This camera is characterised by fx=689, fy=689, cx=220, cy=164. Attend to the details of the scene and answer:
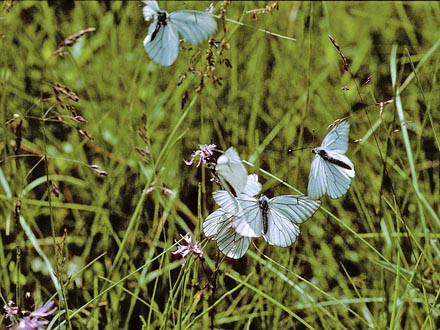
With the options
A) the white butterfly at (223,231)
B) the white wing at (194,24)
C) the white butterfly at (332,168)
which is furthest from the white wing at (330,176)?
the white wing at (194,24)

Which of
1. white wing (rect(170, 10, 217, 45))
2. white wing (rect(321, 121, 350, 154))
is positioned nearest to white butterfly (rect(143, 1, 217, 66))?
white wing (rect(170, 10, 217, 45))

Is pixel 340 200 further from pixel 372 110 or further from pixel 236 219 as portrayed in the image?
pixel 236 219

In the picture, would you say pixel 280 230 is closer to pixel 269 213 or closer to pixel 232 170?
pixel 269 213

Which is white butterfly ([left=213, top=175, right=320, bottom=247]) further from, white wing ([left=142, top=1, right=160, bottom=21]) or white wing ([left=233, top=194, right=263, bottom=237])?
white wing ([left=142, top=1, right=160, bottom=21])

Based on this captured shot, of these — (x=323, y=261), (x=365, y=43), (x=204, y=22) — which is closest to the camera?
(x=204, y=22)

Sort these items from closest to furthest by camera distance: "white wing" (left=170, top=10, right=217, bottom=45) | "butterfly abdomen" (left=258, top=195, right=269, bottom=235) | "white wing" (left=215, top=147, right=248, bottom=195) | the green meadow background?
"white wing" (left=215, top=147, right=248, bottom=195)
"butterfly abdomen" (left=258, top=195, right=269, bottom=235)
"white wing" (left=170, top=10, right=217, bottom=45)
the green meadow background

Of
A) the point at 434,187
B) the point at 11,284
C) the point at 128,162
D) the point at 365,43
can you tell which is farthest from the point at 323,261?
the point at 365,43
